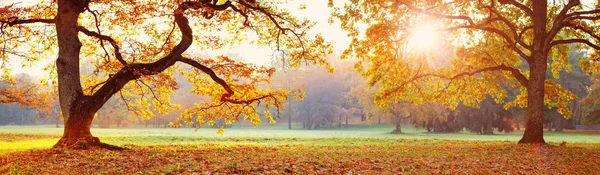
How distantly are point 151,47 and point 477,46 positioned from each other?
16676mm

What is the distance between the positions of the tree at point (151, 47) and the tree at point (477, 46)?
3474 millimetres

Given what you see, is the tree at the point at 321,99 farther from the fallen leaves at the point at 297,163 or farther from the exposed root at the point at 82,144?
the exposed root at the point at 82,144

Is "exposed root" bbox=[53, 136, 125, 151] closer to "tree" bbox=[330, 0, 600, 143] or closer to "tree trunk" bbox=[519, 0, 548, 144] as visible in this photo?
"tree" bbox=[330, 0, 600, 143]

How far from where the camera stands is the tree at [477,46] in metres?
22.1

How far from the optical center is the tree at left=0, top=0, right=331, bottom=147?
16641 mm

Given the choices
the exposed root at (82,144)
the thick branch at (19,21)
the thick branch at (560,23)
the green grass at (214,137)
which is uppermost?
the thick branch at (560,23)

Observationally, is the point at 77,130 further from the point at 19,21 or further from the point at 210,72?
the point at 210,72

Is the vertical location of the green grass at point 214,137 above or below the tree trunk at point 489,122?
below

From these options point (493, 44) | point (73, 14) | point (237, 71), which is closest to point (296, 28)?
point (237, 71)

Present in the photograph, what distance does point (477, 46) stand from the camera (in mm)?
26281

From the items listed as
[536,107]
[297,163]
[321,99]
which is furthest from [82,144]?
[321,99]

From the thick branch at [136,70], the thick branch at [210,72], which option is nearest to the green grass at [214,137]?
the thick branch at [136,70]

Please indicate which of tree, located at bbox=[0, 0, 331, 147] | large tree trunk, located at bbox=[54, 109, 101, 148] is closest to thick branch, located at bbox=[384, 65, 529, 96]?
tree, located at bbox=[0, 0, 331, 147]

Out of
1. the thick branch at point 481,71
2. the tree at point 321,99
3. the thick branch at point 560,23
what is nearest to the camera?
the thick branch at point 560,23
